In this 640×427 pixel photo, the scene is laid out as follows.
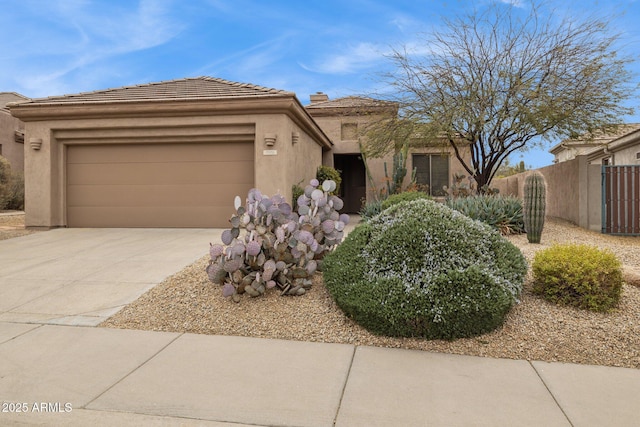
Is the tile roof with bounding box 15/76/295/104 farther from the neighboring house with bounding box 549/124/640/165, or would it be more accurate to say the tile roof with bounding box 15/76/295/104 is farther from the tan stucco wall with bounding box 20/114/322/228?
the neighboring house with bounding box 549/124/640/165

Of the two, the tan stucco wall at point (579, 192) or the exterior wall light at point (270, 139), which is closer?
the exterior wall light at point (270, 139)

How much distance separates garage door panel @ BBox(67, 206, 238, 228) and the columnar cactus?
708 cm

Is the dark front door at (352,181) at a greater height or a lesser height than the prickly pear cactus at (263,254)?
greater

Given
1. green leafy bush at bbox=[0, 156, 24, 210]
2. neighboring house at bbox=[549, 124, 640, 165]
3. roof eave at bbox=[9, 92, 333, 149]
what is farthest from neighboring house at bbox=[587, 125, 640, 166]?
green leafy bush at bbox=[0, 156, 24, 210]

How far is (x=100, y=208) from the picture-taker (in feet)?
36.2

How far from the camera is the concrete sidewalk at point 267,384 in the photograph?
2.63 meters

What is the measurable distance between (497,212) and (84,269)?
26.7ft

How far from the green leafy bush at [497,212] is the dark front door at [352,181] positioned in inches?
374

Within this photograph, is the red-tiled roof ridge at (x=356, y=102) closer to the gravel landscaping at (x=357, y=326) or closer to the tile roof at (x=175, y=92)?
the tile roof at (x=175, y=92)

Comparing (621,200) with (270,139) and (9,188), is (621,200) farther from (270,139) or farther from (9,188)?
(9,188)

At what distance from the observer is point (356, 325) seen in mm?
4098

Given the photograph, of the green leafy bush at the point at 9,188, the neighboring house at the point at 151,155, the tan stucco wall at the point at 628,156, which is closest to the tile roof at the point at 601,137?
the tan stucco wall at the point at 628,156

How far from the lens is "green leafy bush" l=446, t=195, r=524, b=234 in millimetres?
8648

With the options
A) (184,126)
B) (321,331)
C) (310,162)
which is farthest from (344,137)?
(321,331)
